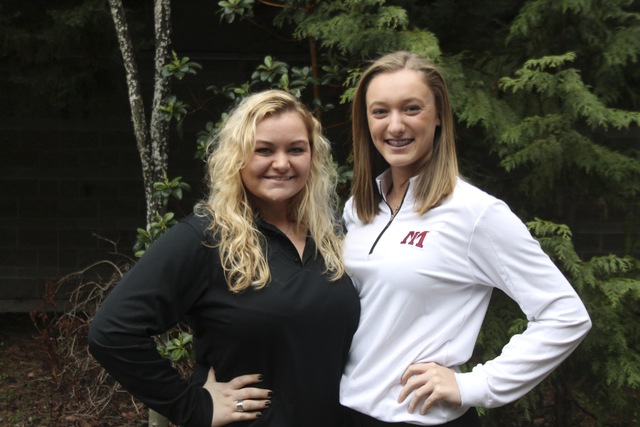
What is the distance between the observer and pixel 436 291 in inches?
96.3

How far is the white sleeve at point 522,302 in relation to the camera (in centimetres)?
241

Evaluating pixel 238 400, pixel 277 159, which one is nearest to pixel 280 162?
pixel 277 159

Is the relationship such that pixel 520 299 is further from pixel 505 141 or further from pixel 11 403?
pixel 11 403

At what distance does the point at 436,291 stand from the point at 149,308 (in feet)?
2.80

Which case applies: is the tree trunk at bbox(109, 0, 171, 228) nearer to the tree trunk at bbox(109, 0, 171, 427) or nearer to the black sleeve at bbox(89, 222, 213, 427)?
the tree trunk at bbox(109, 0, 171, 427)

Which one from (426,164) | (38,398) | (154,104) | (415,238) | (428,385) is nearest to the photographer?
(428,385)

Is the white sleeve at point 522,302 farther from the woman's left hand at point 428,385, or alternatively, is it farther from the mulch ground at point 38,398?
the mulch ground at point 38,398

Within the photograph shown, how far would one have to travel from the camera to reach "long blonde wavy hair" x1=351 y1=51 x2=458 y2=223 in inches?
100

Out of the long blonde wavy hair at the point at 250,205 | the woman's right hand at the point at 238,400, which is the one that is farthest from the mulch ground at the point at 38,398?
the long blonde wavy hair at the point at 250,205

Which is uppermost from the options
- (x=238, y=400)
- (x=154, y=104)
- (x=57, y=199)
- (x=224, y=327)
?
(x=154, y=104)

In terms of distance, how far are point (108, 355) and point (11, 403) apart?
428 cm

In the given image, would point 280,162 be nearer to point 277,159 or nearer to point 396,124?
point 277,159

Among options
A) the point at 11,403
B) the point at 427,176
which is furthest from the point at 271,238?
the point at 11,403

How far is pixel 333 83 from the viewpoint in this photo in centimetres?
481
